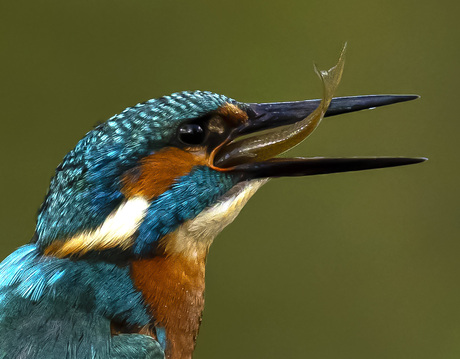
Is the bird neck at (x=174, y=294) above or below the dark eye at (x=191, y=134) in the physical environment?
below

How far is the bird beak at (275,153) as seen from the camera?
4.90 ft

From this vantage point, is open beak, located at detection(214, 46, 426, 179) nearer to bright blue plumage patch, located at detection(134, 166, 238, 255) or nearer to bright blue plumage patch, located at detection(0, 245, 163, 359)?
bright blue plumage patch, located at detection(134, 166, 238, 255)

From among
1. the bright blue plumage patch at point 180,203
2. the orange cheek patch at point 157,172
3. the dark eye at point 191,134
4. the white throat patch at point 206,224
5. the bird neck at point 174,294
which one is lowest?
the bird neck at point 174,294

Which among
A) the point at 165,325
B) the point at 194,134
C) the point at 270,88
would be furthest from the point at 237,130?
the point at 270,88

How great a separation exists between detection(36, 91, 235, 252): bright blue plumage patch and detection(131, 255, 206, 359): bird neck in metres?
0.12

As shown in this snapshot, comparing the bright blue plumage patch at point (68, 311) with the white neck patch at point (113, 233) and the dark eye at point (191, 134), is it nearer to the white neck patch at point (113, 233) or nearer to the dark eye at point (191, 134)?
the white neck patch at point (113, 233)

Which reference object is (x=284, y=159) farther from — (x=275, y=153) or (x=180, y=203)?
(x=180, y=203)

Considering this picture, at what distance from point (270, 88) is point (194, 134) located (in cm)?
145

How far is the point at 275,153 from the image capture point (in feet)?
4.91

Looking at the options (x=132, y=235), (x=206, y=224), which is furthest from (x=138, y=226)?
(x=206, y=224)

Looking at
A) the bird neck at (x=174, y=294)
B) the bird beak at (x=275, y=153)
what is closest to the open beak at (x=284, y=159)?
the bird beak at (x=275, y=153)

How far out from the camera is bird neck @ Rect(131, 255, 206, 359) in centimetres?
141

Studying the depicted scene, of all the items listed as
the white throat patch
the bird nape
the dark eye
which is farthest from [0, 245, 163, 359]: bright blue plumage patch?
the dark eye

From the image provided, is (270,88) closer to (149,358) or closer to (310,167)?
(310,167)
